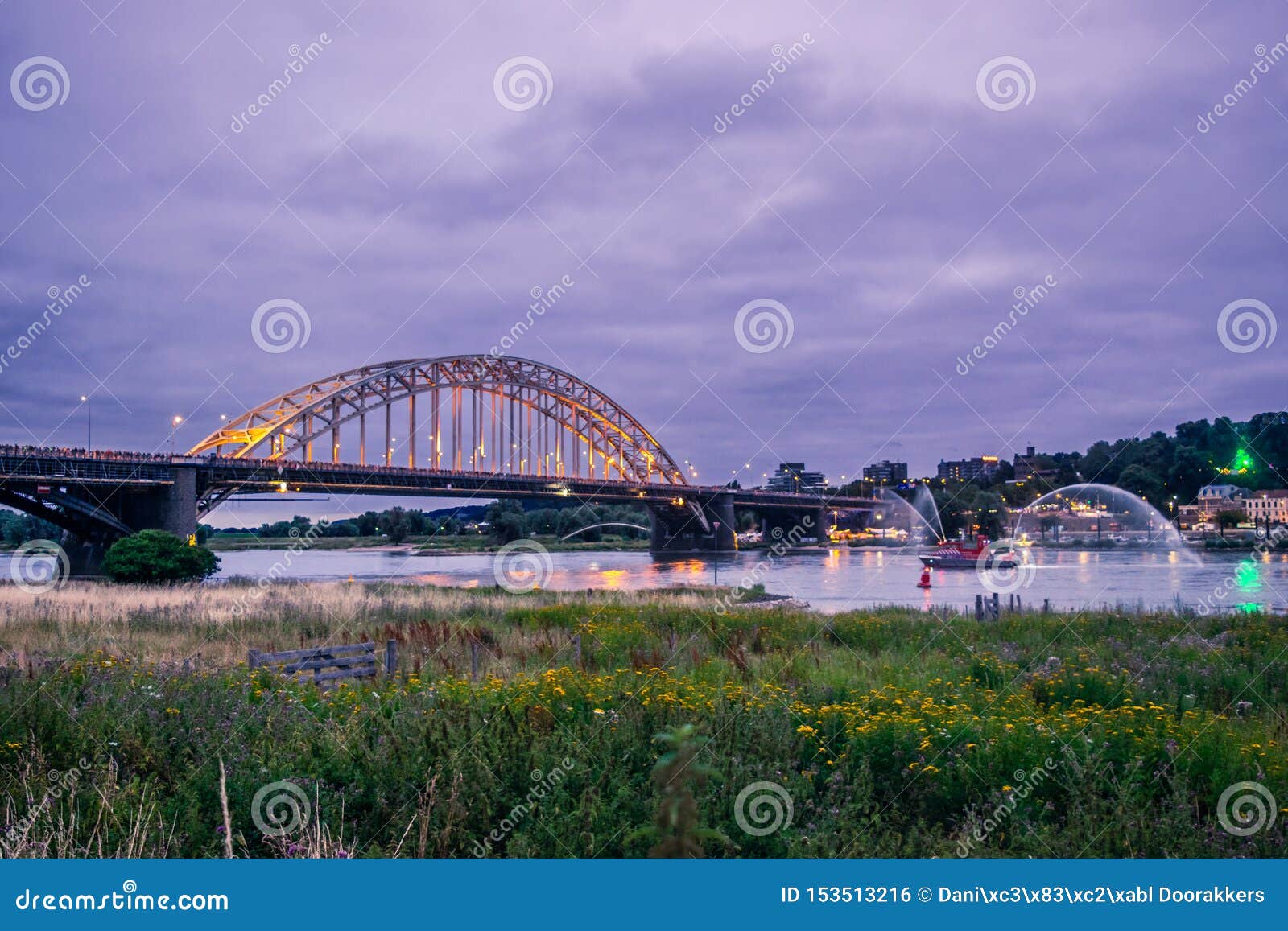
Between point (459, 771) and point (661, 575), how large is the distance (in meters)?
49.7

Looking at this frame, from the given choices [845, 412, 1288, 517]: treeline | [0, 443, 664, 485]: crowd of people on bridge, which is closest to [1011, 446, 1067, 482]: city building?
[845, 412, 1288, 517]: treeline

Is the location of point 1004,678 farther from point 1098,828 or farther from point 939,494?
point 939,494

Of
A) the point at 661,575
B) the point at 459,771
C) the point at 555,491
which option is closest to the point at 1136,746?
the point at 459,771

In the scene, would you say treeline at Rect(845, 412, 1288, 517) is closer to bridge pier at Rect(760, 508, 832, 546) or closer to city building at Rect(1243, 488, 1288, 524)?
city building at Rect(1243, 488, 1288, 524)

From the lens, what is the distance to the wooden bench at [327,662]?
11.0 meters

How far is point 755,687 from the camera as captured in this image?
985cm

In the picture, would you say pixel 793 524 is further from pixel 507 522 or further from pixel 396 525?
pixel 396 525

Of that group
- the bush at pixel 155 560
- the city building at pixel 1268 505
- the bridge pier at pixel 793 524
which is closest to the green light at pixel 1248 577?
the bush at pixel 155 560

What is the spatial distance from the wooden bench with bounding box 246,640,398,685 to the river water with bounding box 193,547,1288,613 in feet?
63.3

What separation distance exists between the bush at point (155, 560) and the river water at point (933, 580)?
9614mm

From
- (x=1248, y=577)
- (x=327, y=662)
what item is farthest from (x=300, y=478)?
(x=1248, y=577)

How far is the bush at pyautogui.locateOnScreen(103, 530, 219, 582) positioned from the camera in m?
32.3

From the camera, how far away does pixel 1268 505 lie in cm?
12281

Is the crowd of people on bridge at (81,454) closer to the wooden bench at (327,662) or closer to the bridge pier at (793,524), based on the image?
the wooden bench at (327,662)
